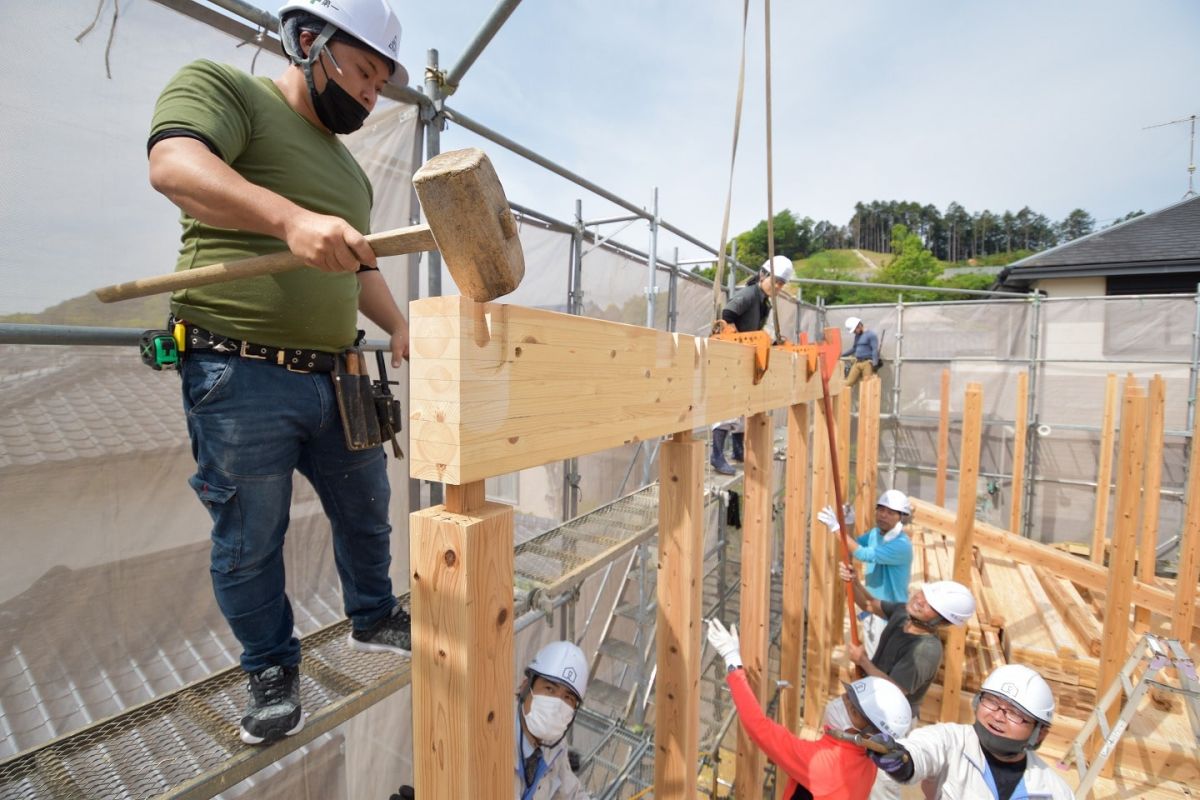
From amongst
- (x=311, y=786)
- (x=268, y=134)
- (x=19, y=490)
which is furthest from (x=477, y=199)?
(x=311, y=786)

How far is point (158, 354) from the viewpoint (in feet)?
4.01

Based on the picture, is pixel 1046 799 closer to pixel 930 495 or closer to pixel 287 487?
pixel 287 487

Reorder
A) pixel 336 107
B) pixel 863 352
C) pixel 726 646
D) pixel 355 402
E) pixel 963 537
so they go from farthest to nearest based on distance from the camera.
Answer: pixel 863 352 < pixel 963 537 < pixel 726 646 < pixel 355 402 < pixel 336 107

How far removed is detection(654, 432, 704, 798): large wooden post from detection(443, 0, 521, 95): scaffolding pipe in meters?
1.69

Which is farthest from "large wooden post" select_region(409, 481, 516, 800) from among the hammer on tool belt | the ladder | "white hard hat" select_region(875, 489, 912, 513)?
"white hard hat" select_region(875, 489, 912, 513)

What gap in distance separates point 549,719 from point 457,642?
1.78m

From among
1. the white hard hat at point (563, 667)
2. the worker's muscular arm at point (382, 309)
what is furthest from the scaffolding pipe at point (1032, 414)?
the worker's muscular arm at point (382, 309)

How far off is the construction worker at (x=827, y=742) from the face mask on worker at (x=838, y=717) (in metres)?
0.07

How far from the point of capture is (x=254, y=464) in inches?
50.1

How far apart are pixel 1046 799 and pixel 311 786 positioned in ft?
11.1

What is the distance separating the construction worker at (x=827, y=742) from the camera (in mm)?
2412

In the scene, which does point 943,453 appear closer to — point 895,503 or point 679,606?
point 895,503

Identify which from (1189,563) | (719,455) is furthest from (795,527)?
(1189,563)

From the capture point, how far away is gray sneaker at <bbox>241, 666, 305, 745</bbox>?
127cm
